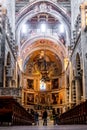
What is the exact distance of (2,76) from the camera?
26.7 metres

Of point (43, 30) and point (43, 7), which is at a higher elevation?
point (43, 7)

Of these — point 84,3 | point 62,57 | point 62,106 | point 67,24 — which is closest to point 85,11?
point 84,3

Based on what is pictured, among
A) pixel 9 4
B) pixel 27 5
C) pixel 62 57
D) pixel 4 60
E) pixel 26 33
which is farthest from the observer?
pixel 62 57

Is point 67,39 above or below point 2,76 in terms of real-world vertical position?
above

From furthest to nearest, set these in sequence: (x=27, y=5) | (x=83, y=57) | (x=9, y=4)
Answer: (x=27, y=5)
(x=9, y=4)
(x=83, y=57)

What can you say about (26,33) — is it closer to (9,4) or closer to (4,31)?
(9,4)

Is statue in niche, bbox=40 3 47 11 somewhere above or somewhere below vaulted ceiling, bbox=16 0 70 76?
above

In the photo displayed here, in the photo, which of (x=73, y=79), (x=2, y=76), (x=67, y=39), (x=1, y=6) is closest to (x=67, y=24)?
(x=67, y=39)

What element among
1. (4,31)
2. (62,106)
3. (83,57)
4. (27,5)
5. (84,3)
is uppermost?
(27,5)

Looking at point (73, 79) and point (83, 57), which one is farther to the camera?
point (73, 79)

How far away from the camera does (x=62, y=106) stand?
49594 millimetres

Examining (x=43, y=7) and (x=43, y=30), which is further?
(x=43, y=30)

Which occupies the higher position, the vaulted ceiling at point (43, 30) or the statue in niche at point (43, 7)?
the statue in niche at point (43, 7)

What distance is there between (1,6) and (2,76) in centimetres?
610
